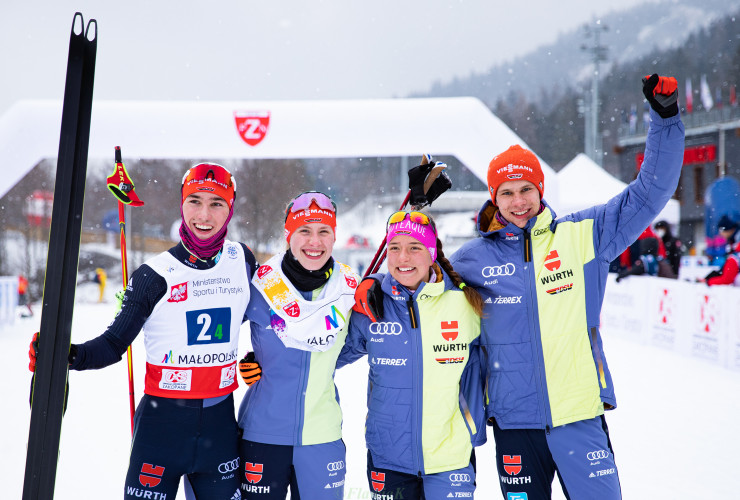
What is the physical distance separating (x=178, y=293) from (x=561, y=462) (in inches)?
70.7

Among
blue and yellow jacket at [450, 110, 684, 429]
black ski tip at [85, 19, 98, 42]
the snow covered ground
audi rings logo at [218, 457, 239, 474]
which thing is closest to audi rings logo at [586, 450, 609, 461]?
blue and yellow jacket at [450, 110, 684, 429]

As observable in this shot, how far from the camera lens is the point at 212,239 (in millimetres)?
2539

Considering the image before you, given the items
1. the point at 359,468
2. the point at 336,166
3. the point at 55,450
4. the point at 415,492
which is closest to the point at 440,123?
the point at 359,468

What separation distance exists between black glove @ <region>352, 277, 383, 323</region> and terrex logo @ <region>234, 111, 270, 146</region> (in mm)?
5443

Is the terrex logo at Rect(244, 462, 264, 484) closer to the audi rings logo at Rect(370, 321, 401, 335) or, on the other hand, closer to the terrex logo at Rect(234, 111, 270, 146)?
the audi rings logo at Rect(370, 321, 401, 335)

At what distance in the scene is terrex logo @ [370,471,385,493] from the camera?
2.47 metres

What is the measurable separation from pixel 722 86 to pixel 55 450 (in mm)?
49422

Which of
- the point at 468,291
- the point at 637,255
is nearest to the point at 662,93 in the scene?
the point at 468,291

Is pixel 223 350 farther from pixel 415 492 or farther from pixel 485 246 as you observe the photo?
pixel 485 246

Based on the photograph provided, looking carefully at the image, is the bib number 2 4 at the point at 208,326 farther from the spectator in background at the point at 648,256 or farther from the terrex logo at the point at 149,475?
the spectator in background at the point at 648,256

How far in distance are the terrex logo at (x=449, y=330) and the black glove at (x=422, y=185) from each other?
0.76m

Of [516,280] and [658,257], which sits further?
[658,257]

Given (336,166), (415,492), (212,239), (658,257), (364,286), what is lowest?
(415,492)

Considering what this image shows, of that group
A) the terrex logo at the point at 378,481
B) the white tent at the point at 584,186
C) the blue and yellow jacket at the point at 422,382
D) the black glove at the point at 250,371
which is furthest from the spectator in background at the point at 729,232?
the black glove at the point at 250,371
